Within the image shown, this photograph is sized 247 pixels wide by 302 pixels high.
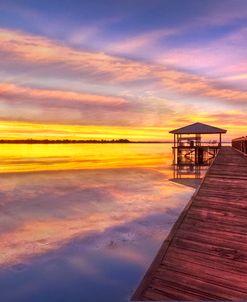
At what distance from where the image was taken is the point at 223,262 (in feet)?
12.1

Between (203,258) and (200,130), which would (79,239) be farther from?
(200,130)

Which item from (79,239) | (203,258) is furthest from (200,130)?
(203,258)

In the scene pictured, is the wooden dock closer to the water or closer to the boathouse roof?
the water

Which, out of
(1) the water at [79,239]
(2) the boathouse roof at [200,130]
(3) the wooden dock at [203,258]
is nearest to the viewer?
(3) the wooden dock at [203,258]

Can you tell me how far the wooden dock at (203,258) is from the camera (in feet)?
9.98

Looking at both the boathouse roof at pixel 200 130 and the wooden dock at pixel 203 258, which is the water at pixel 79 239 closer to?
the wooden dock at pixel 203 258

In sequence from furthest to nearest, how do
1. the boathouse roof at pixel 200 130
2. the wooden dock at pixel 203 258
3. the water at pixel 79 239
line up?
1. the boathouse roof at pixel 200 130
2. the water at pixel 79 239
3. the wooden dock at pixel 203 258

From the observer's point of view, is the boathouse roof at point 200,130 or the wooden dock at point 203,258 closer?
the wooden dock at point 203,258

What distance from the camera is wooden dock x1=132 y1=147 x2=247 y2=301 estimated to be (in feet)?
9.98

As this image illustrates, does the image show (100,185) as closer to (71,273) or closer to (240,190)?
(240,190)

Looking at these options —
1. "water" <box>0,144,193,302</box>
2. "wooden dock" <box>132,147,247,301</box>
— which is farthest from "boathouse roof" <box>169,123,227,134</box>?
"wooden dock" <box>132,147,247,301</box>

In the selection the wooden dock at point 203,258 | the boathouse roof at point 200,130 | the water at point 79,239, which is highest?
the boathouse roof at point 200,130

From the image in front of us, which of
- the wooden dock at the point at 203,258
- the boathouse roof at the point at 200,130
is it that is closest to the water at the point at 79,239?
the wooden dock at the point at 203,258

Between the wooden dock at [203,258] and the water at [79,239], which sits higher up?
the wooden dock at [203,258]
